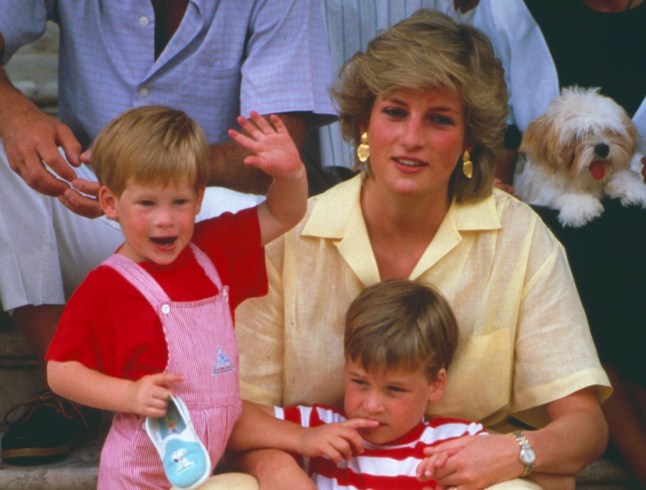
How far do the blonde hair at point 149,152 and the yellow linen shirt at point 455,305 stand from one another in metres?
0.46

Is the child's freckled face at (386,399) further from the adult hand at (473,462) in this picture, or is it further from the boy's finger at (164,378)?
the boy's finger at (164,378)

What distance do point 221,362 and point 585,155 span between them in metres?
1.33

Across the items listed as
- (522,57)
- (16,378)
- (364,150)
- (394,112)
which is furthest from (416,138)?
(16,378)

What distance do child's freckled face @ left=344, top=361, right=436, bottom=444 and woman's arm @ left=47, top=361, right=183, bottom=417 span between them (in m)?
0.46

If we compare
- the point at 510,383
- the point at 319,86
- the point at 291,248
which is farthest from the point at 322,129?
the point at 510,383

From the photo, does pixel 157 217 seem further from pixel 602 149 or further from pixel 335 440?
pixel 602 149

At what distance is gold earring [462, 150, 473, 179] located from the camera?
9.21 ft

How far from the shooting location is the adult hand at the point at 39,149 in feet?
8.80

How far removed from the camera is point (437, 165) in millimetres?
2693

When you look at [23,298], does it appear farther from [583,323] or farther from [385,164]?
[583,323]

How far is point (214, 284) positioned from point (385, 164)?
53cm

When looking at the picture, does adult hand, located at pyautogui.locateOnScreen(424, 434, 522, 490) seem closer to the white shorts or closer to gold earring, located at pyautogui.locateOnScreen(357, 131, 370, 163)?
gold earring, located at pyautogui.locateOnScreen(357, 131, 370, 163)

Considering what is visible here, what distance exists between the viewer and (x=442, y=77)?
2.64m

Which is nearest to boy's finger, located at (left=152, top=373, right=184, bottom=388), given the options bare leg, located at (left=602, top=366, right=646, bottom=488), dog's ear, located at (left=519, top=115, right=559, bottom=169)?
bare leg, located at (left=602, top=366, right=646, bottom=488)
